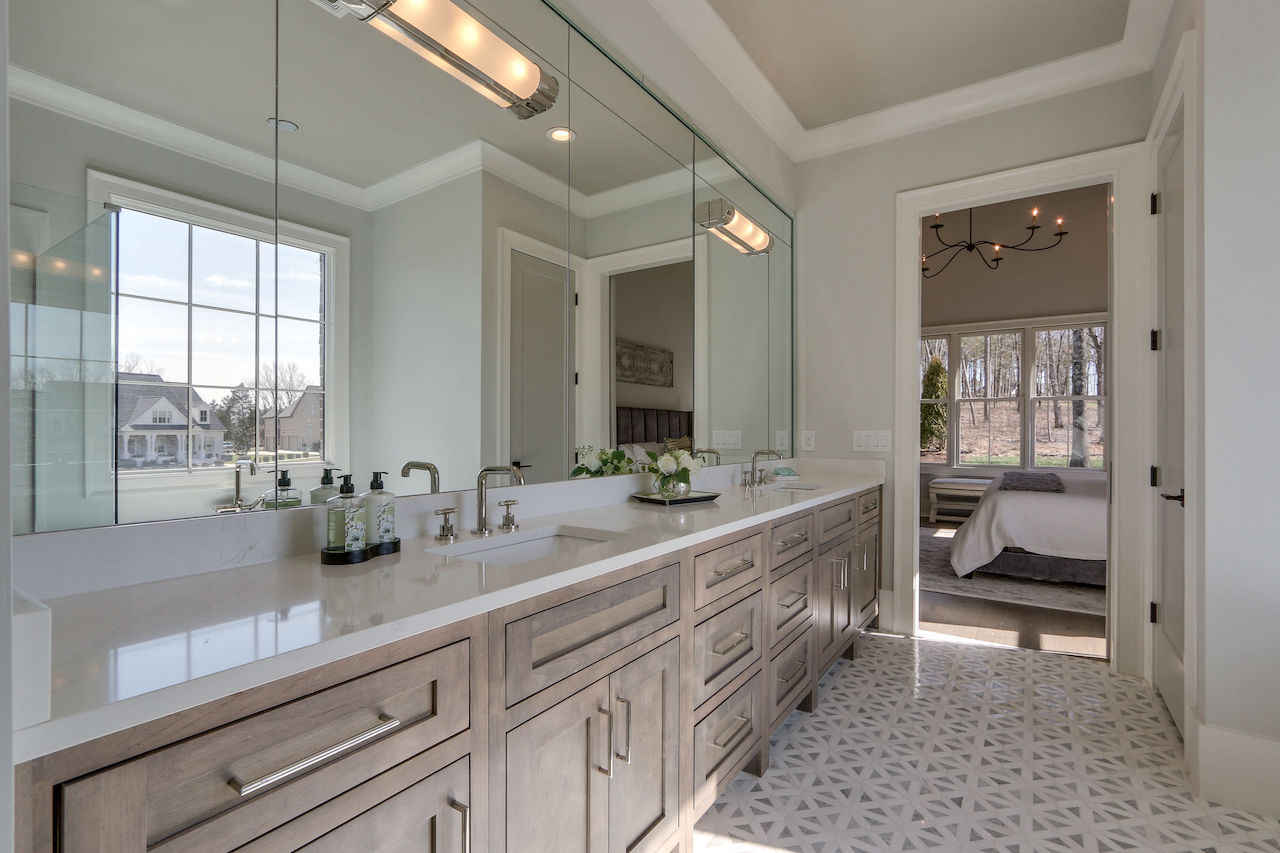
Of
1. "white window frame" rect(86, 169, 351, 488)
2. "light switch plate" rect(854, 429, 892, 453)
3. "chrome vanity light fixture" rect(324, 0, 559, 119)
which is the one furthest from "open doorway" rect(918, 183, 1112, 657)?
"white window frame" rect(86, 169, 351, 488)

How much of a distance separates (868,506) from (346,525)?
252 cm

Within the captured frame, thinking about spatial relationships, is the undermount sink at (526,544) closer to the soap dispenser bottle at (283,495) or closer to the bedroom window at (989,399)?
the soap dispenser bottle at (283,495)

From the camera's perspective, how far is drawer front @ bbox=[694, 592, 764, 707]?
1.54 metres

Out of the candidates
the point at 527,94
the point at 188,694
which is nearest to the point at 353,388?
the point at 188,694

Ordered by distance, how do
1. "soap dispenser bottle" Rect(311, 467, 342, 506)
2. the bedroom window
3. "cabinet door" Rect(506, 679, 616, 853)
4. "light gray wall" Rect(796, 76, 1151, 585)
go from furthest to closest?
the bedroom window, "light gray wall" Rect(796, 76, 1151, 585), "soap dispenser bottle" Rect(311, 467, 342, 506), "cabinet door" Rect(506, 679, 616, 853)

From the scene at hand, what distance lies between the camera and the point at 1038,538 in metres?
4.20

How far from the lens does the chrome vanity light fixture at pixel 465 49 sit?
1.30 metres

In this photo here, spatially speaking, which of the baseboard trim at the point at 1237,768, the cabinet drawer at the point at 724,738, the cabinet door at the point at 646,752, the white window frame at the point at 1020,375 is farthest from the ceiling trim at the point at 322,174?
the white window frame at the point at 1020,375

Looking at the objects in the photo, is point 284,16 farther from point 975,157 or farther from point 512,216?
point 975,157

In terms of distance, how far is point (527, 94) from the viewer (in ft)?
5.34

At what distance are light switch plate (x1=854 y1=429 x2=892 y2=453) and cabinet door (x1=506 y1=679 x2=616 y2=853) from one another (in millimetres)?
2520

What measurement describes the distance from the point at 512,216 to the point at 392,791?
1443 millimetres

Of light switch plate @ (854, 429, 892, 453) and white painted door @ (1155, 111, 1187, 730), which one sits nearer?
white painted door @ (1155, 111, 1187, 730)

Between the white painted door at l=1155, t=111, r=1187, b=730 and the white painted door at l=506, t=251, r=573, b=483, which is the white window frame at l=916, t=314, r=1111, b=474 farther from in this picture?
the white painted door at l=506, t=251, r=573, b=483
